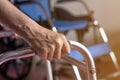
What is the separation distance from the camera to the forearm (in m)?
0.54

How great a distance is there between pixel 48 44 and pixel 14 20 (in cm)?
9

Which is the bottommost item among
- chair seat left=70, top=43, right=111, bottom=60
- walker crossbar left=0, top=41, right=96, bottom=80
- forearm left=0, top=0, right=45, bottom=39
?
walker crossbar left=0, top=41, right=96, bottom=80

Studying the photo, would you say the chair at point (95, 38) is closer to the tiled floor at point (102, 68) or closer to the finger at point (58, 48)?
Answer: the tiled floor at point (102, 68)

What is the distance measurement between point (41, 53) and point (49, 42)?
3 centimetres

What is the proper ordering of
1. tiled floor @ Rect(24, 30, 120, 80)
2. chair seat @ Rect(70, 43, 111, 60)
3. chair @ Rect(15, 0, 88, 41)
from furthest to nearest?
1. tiled floor @ Rect(24, 30, 120, 80)
2. chair @ Rect(15, 0, 88, 41)
3. chair seat @ Rect(70, 43, 111, 60)

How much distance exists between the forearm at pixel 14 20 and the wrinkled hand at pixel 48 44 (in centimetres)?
1

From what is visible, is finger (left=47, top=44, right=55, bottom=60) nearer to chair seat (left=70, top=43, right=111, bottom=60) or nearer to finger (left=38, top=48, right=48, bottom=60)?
finger (left=38, top=48, right=48, bottom=60)

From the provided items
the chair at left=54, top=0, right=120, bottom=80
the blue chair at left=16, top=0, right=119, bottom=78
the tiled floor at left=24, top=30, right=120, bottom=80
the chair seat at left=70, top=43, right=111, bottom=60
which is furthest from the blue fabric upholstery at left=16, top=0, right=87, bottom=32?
the tiled floor at left=24, top=30, right=120, bottom=80

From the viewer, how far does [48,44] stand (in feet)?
1.81

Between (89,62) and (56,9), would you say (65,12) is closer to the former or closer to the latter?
(56,9)

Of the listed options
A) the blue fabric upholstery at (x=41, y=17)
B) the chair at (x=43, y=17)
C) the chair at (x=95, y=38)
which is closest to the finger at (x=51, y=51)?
the chair at (x=95, y=38)

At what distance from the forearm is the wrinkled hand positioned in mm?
15

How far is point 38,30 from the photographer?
57 cm

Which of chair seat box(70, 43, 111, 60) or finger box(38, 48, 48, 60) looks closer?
finger box(38, 48, 48, 60)
